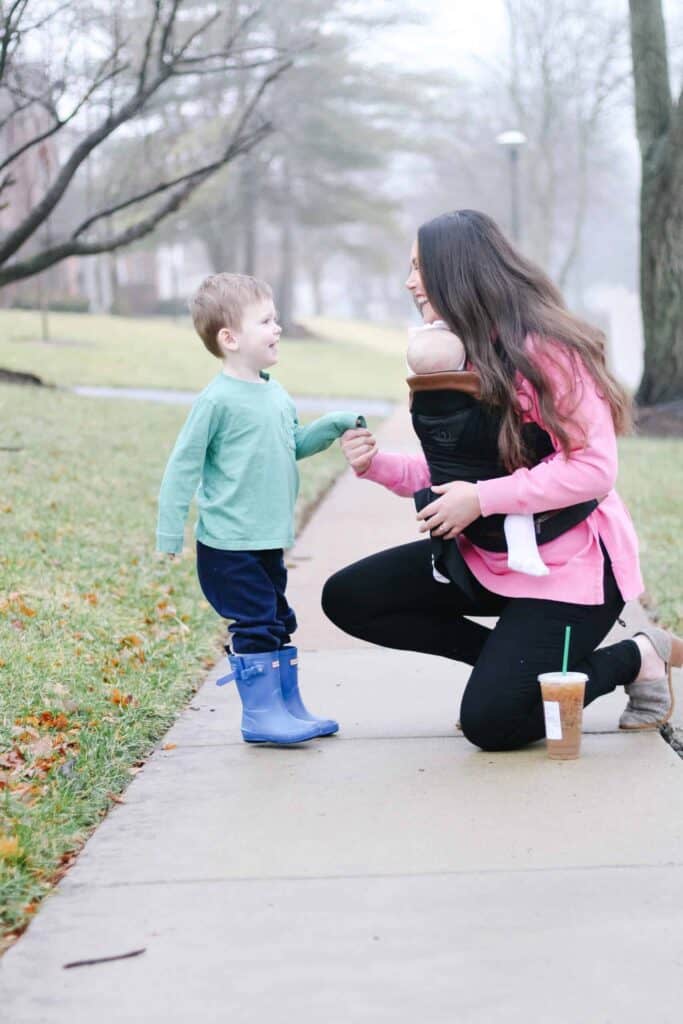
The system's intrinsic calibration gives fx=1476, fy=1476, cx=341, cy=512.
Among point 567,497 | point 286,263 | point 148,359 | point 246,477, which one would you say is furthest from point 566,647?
point 286,263

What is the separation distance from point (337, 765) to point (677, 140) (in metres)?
12.2

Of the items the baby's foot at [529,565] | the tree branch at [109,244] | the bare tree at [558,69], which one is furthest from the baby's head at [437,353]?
the bare tree at [558,69]

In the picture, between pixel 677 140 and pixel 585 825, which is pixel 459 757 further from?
pixel 677 140

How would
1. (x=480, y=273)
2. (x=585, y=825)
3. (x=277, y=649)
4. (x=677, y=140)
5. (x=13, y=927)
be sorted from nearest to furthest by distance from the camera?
(x=13, y=927) < (x=585, y=825) < (x=480, y=273) < (x=277, y=649) < (x=677, y=140)

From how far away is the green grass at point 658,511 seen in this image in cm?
684

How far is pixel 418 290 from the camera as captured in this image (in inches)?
169

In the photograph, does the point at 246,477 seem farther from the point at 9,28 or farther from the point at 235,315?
the point at 9,28

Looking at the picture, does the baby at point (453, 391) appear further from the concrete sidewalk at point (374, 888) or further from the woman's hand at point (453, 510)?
the concrete sidewalk at point (374, 888)

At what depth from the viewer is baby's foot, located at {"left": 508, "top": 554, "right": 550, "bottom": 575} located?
4.09 metres

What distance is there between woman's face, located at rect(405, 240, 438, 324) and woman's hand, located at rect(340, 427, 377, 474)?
0.39 meters

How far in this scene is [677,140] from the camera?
15.1 m

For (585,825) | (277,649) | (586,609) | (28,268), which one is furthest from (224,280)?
(28,268)

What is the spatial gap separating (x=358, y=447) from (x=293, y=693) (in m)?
0.81

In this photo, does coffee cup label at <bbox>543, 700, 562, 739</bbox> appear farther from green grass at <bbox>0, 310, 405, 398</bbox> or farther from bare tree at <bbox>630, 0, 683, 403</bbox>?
green grass at <bbox>0, 310, 405, 398</bbox>
